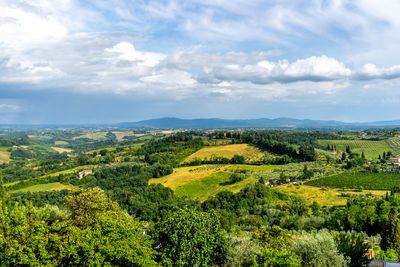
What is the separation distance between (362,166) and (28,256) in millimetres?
130717

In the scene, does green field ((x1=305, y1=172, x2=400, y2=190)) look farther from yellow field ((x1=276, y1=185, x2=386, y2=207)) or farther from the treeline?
the treeline

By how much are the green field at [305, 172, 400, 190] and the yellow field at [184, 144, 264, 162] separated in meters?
48.3

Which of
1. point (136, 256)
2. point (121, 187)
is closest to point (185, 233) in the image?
point (136, 256)

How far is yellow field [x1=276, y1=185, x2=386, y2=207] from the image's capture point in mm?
Result: 76300

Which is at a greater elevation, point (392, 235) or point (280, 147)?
point (280, 147)

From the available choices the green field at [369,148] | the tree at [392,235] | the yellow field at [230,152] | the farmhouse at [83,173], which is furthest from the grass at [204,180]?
the green field at [369,148]

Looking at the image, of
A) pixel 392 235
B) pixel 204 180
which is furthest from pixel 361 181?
pixel 392 235

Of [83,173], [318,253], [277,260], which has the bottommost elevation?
[83,173]

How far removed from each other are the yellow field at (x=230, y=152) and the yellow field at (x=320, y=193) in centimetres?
5035

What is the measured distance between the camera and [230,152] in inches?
5979

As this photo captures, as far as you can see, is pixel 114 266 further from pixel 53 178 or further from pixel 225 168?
pixel 53 178

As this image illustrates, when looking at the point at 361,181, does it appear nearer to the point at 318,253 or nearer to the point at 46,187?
the point at 318,253

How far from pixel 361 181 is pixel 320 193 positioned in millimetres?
20201

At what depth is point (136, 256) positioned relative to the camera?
2264 cm
